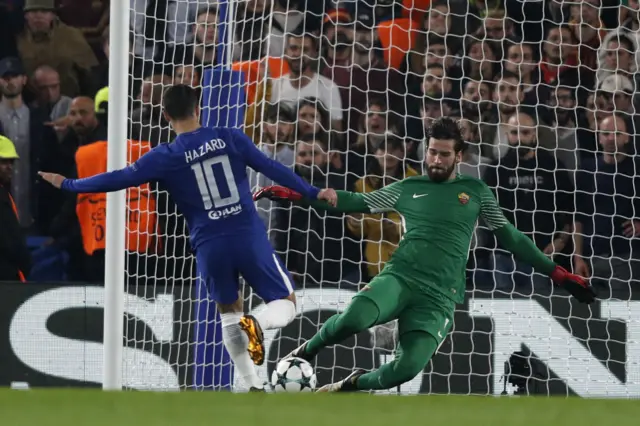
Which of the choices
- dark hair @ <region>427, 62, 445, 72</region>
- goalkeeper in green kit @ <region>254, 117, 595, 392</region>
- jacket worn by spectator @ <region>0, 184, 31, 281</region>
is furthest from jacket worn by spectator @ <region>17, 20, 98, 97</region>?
goalkeeper in green kit @ <region>254, 117, 595, 392</region>

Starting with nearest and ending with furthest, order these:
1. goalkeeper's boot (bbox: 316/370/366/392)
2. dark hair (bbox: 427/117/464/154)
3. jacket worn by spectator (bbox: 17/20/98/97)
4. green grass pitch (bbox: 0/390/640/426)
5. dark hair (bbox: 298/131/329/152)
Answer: green grass pitch (bbox: 0/390/640/426), dark hair (bbox: 427/117/464/154), goalkeeper's boot (bbox: 316/370/366/392), dark hair (bbox: 298/131/329/152), jacket worn by spectator (bbox: 17/20/98/97)

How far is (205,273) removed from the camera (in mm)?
7516

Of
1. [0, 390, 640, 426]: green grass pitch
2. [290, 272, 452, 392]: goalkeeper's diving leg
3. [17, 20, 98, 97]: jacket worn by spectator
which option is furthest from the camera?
[17, 20, 98, 97]: jacket worn by spectator

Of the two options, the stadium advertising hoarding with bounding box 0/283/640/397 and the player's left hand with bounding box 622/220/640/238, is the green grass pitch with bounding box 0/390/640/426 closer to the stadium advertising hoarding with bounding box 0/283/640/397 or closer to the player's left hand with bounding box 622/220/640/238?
the stadium advertising hoarding with bounding box 0/283/640/397

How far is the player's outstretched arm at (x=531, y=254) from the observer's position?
25.2ft

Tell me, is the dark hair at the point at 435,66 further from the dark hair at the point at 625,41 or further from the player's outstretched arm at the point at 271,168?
the player's outstretched arm at the point at 271,168

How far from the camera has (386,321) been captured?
7555 millimetres

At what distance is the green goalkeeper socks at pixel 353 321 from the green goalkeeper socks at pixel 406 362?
27 centimetres

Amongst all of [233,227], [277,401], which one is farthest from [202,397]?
[233,227]

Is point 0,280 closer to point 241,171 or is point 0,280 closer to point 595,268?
point 241,171

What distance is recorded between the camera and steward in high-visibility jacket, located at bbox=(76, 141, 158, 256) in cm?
903

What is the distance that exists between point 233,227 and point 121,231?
1.09m

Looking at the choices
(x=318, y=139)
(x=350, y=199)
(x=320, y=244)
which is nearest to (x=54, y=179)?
(x=350, y=199)

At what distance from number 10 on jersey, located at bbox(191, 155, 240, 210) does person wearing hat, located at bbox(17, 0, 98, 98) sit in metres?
3.28
